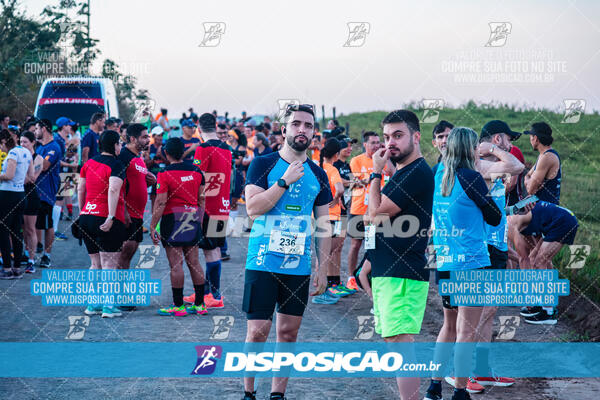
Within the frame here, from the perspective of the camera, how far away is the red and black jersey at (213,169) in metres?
9.68

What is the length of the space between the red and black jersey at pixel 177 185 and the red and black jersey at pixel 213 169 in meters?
0.95

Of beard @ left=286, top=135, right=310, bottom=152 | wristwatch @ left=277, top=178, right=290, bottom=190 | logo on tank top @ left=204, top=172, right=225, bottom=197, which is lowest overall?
logo on tank top @ left=204, top=172, right=225, bottom=197

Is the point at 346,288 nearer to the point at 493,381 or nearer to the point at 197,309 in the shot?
the point at 197,309

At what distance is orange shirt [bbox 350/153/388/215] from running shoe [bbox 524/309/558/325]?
9.06 ft

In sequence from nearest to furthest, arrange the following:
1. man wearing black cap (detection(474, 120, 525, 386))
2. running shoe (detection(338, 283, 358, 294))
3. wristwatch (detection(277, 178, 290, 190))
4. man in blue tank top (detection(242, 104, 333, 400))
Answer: wristwatch (detection(277, 178, 290, 190))
man in blue tank top (detection(242, 104, 333, 400))
man wearing black cap (detection(474, 120, 525, 386))
running shoe (detection(338, 283, 358, 294))

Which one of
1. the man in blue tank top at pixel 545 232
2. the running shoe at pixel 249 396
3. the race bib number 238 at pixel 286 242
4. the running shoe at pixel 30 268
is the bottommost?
the running shoe at pixel 30 268

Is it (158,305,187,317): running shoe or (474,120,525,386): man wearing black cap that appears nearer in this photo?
(474,120,525,386): man wearing black cap

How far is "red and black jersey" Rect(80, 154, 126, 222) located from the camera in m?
8.54

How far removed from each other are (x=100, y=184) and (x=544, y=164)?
5.47 m

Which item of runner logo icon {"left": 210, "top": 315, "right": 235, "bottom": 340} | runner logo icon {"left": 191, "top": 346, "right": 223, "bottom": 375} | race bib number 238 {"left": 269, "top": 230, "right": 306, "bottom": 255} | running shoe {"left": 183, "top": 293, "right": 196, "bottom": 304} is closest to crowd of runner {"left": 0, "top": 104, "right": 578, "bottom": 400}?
race bib number 238 {"left": 269, "top": 230, "right": 306, "bottom": 255}

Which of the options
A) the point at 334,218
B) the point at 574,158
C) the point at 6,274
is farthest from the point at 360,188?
the point at 574,158

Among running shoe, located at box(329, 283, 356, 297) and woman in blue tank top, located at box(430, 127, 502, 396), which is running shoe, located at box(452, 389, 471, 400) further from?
running shoe, located at box(329, 283, 356, 297)

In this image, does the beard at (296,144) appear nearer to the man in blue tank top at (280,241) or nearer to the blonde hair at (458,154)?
the man in blue tank top at (280,241)

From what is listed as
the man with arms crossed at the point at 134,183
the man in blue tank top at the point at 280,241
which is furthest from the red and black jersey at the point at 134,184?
the man in blue tank top at the point at 280,241
